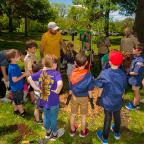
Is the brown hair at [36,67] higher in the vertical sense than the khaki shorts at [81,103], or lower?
higher

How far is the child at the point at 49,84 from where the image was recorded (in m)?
6.52

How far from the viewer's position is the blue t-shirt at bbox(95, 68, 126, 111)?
6680mm

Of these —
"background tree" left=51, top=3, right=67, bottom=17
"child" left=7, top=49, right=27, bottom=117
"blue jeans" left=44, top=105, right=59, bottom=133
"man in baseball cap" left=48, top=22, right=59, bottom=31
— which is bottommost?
"blue jeans" left=44, top=105, right=59, bottom=133

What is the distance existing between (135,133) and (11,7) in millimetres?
39002

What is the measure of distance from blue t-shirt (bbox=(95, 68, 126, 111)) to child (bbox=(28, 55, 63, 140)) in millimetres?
863

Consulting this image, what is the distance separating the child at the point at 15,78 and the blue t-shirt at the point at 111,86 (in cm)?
204

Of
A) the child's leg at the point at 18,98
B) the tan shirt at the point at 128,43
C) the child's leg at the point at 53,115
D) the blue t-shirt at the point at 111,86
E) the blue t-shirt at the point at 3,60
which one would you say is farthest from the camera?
the tan shirt at the point at 128,43

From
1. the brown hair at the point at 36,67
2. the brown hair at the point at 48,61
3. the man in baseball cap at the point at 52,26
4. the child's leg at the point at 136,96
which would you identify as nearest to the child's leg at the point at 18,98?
the brown hair at the point at 36,67

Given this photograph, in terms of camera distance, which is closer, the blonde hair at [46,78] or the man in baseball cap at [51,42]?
the blonde hair at [46,78]

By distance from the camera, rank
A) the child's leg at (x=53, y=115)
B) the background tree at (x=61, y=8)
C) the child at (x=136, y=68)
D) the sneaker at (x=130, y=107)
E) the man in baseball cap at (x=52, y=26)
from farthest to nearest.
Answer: the background tree at (x=61, y=8), the man in baseball cap at (x=52, y=26), the sneaker at (x=130, y=107), the child at (x=136, y=68), the child's leg at (x=53, y=115)

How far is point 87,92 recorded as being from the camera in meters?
7.00

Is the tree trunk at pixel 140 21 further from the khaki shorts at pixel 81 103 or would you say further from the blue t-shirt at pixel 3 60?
the khaki shorts at pixel 81 103

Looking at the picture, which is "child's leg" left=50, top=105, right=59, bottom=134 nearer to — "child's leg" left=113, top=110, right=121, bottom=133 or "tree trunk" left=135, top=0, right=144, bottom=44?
"child's leg" left=113, top=110, right=121, bottom=133

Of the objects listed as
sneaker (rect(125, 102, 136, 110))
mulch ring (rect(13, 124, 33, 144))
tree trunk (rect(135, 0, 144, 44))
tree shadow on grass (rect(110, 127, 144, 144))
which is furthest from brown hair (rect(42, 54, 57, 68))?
tree trunk (rect(135, 0, 144, 44))
